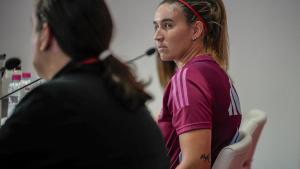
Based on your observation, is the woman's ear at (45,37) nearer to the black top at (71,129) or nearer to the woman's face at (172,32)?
the black top at (71,129)

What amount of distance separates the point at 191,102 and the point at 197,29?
12.2 inches

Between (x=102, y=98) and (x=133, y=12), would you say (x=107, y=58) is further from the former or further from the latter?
(x=133, y=12)

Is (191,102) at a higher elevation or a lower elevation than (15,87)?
lower

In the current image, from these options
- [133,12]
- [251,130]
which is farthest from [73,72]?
[133,12]

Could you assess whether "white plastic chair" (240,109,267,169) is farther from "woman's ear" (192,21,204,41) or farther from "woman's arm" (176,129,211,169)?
"woman's ear" (192,21,204,41)

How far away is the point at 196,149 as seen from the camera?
47.7 inches

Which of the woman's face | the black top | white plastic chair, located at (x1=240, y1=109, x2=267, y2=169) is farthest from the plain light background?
the black top

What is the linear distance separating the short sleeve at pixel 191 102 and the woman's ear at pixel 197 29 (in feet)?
0.63

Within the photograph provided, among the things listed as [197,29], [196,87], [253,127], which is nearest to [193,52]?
[197,29]

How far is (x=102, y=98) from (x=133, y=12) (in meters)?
2.09

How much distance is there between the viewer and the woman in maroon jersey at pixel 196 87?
4.04ft

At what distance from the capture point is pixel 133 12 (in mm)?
2830

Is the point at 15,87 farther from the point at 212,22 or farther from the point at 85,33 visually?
the point at 85,33

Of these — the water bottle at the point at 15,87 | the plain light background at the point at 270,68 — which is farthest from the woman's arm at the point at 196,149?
the plain light background at the point at 270,68
